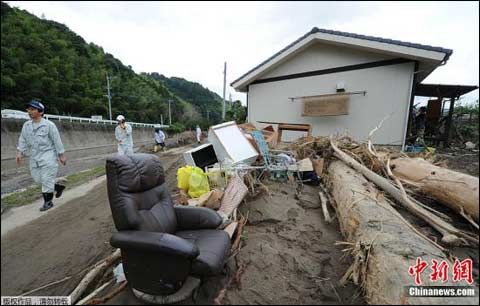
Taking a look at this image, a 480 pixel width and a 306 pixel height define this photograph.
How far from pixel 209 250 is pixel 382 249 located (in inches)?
54.1

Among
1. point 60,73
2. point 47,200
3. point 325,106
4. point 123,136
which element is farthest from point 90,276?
point 325,106

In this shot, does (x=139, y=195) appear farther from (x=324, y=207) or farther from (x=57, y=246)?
(x=324, y=207)

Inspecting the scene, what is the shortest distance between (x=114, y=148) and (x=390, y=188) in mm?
3064

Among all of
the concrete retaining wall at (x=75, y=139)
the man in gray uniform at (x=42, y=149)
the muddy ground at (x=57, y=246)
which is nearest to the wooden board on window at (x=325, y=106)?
the concrete retaining wall at (x=75, y=139)

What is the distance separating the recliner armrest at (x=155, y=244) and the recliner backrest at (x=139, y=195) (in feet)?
0.38

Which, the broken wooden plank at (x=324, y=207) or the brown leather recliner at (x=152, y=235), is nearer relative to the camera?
the brown leather recliner at (x=152, y=235)

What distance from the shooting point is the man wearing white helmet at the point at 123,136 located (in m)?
1.85

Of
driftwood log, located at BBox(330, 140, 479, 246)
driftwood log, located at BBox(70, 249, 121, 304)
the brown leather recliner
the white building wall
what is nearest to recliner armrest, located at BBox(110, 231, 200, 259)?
the brown leather recliner

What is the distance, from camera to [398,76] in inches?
205

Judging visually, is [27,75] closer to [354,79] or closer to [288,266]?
[288,266]

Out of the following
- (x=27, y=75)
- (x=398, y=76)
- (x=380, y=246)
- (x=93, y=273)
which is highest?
(x=398, y=76)

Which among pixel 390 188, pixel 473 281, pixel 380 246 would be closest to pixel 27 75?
pixel 380 246

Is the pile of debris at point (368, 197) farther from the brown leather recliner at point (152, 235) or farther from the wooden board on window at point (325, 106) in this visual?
the wooden board on window at point (325, 106)

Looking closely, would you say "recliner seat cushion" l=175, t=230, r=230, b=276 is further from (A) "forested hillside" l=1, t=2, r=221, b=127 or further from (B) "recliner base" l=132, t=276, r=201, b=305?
(A) "forested hillside" l=1, t=2, r=221, b=127
